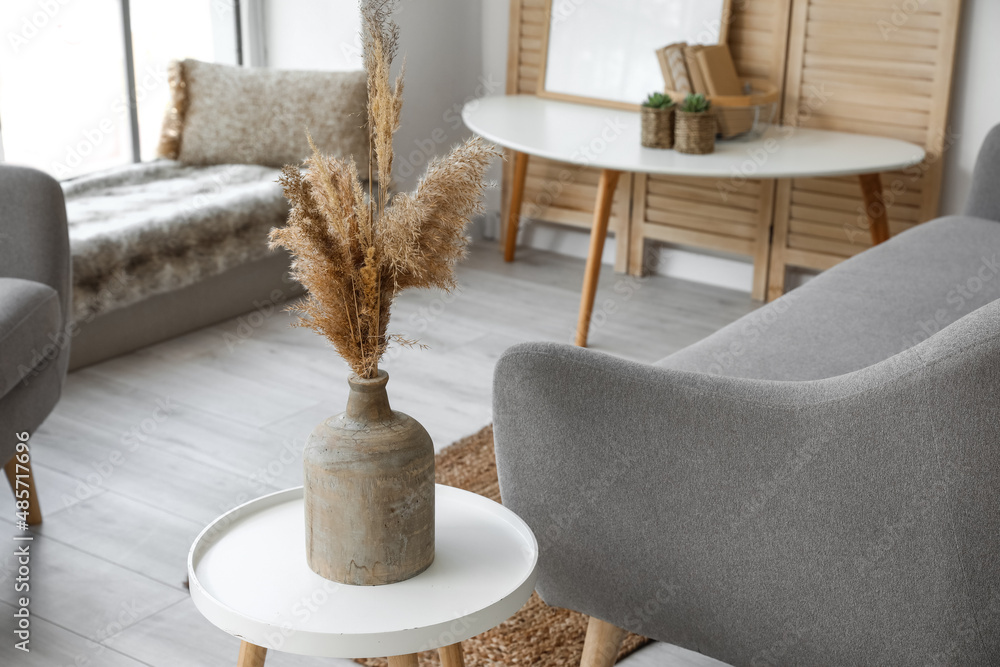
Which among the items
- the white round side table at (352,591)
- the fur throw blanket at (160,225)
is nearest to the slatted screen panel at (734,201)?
the fur throw blanket at (160,225)

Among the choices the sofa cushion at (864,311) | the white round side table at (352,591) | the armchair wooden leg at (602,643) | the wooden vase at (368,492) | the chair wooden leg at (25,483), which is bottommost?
the chair wooden leg at (25,483)

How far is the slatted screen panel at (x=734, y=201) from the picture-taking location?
3.31 metres

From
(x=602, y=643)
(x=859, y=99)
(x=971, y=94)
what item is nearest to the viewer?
(x=602, y=643)

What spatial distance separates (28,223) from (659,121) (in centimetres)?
166

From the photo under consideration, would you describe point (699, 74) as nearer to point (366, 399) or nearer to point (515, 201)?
point (515, 201)

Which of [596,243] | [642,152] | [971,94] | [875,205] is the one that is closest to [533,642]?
[596,243]

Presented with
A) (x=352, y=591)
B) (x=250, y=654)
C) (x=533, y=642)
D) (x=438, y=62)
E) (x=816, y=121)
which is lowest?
(x=533, y=642)

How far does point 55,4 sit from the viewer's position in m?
3.35

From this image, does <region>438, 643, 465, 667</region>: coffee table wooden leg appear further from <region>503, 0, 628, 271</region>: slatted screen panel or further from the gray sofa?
<region>503, 0, 628, 271</region>: slatted screen panel

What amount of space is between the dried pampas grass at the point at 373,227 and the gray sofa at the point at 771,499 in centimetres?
26

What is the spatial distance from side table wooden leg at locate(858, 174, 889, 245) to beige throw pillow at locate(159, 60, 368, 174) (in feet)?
5.13

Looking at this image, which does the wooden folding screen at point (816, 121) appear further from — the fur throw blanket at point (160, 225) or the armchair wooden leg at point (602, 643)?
the armchair wooden leg at point (602, 643)

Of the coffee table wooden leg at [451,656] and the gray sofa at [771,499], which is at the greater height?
the gray sofa at [771,499]

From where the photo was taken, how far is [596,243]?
2.96m
